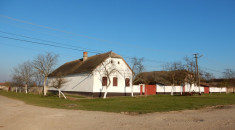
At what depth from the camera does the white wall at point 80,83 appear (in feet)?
91.4

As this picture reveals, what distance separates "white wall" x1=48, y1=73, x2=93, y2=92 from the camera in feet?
91.4

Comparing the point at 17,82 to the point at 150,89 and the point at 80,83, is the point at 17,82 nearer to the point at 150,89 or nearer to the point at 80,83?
the point at 80,83

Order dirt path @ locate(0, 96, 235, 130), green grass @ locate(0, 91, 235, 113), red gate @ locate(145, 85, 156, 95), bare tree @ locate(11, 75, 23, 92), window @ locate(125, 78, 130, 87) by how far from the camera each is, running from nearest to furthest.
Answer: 1. dirt path @ locate(0, 96, 235, 130)
2. green grass @ locate(0, 91, 235, 113)
3. window @ locate(125, 78, 130, 87)
4. red gate @ locate(145, 85, 156, 95)
5. bare tree @ locate(11, 75, 23, 92)

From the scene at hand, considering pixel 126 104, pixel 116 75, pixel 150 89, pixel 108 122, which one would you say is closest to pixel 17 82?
pixel 116 75

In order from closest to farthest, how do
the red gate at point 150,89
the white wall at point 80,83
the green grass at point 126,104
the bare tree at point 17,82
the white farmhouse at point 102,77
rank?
the green grass at point 126,104 → the white farmhouse at point 102,77 → the white wall at point 80,83 → the red gate at point 150,89 → the bare tree at point 17,82

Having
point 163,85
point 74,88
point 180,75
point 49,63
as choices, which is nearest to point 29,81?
point 49,63

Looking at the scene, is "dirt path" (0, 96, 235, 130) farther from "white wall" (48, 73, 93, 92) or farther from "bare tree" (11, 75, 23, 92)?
"bare tree" (11, 75, 23, 92)

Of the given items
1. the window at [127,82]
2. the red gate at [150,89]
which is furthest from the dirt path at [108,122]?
the red gate at [150,89]

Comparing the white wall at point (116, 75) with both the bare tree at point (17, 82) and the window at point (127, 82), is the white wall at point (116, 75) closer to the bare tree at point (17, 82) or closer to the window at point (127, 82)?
the window at point (127, 82)

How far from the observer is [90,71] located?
27.6 metres

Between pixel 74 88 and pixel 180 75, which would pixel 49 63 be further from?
pixel 180 75

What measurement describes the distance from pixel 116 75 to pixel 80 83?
19.0 feet

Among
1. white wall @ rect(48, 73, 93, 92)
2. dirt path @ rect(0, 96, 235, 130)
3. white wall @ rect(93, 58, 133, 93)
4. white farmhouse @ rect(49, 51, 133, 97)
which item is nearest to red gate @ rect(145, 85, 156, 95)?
white farmhouse @ rect(49, 51, 133, 97)

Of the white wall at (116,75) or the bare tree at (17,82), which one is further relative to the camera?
the bare tree at (17,82)
